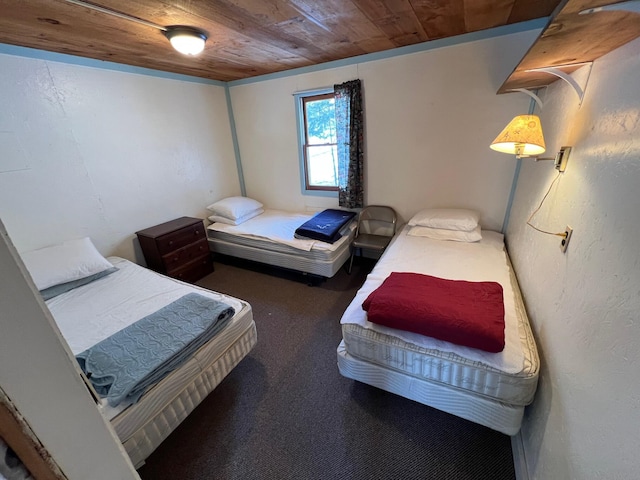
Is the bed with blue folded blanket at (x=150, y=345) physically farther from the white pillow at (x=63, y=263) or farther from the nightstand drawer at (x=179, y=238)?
the nightstand drawer at (x=179, y=238)

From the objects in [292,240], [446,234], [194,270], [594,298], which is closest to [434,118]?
[446,234]

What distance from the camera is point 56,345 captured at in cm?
40

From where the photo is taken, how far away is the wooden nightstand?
2635 mm

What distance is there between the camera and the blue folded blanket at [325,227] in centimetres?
265

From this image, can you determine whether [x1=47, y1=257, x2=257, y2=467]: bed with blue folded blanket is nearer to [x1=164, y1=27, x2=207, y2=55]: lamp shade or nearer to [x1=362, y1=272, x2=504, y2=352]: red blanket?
[x1=362, y1=272, x2=504, y2=352]: red blanket

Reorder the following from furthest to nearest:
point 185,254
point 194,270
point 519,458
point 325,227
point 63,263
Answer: point 194,270
point 185,254
point 325,227
point 63,263
point 519,458

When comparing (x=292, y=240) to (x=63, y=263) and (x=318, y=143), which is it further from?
(x=63, y=263)

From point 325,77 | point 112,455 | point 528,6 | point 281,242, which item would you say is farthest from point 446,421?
point 325,77

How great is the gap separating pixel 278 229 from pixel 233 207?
2.35 feet

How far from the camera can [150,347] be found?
4.48 feet

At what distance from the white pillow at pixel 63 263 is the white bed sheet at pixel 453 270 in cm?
205

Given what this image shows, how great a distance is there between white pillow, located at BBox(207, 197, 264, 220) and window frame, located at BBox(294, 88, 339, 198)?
A: 2.43ft

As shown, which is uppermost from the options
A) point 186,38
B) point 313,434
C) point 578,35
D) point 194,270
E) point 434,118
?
point 186,38

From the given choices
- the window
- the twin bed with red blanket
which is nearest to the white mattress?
the twin bed with red blanket
